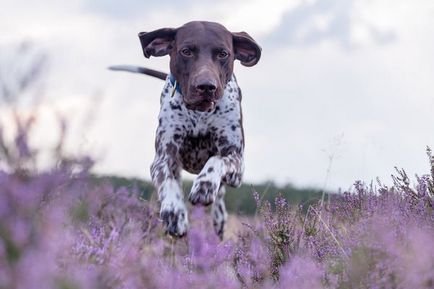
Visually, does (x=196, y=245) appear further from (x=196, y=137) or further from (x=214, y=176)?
(x=196, y=137)

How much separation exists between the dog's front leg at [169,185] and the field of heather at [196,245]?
50cm

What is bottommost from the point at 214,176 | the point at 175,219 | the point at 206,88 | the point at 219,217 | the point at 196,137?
the point at 219,217

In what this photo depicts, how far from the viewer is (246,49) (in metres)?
6.91

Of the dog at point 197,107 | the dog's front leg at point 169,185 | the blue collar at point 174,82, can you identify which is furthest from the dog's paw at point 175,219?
the blue collar at point 174,82

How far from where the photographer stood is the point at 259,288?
3965 mm

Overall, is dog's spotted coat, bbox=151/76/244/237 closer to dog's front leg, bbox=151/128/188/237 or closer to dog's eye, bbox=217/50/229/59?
dog's front leg, bbox=151/128/188/237

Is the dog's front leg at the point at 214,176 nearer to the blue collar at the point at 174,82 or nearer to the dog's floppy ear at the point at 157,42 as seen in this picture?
the blue collar at the point at 174,82

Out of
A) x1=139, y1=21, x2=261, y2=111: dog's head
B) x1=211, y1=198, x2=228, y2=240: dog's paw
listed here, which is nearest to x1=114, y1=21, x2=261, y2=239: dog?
x1=139, y1=21, x2=261, y2=111: dog's head

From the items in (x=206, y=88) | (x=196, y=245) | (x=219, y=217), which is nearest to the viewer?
(x=196, y=245)

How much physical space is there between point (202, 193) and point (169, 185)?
470 millimetres

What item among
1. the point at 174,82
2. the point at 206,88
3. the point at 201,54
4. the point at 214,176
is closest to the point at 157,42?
the point at 174,82

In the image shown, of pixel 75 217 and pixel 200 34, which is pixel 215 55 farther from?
pixel 75 217

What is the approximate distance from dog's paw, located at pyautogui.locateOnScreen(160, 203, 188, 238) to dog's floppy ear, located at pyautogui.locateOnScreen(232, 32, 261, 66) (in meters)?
1.73

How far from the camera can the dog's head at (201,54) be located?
19.0ft
